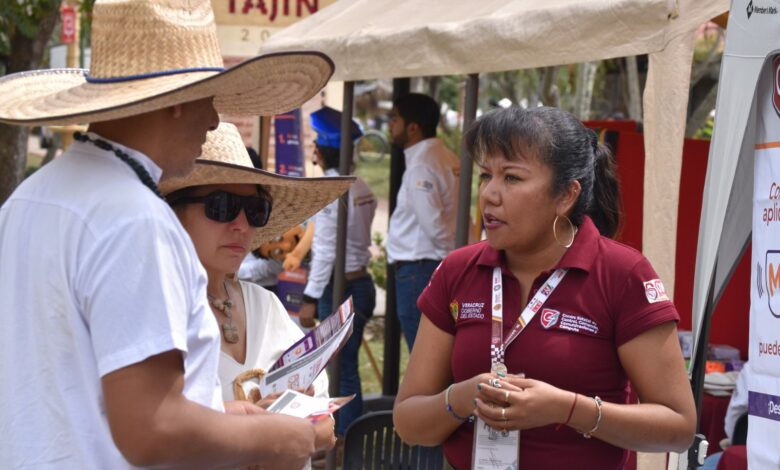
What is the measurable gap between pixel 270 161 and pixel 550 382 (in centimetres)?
734

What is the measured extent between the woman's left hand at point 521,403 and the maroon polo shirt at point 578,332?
0.40 feet

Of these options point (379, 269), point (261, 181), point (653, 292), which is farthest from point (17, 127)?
point (653, 292)

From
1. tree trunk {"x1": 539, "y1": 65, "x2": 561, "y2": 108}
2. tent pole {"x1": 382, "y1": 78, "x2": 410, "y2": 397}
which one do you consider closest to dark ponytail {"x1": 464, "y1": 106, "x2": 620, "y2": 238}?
tent pole {"x1": 382, "y1": 78, "x2": 410, "y2": 397}

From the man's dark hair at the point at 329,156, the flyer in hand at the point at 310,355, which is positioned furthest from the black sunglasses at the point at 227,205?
the man's dark hair at the point at 329,156

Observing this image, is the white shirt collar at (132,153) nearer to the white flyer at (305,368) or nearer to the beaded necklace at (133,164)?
the beaded necklace at (133,164)

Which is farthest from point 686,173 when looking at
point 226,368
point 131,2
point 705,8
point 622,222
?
point 131,2

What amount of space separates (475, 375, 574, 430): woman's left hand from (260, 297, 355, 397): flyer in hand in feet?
1.14

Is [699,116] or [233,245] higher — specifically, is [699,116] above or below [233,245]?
above

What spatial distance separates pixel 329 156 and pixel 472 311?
4489 mm

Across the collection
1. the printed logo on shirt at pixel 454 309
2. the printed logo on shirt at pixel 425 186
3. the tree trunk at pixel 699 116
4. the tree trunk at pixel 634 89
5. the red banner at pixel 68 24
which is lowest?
the printed logo on shirt at pixel 454 309

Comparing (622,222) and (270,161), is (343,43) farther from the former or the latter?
(270,161)

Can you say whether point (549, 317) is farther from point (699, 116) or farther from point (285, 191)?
point (699, 116)

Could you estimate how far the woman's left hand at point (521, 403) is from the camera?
92.7 inches

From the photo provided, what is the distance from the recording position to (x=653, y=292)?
98.9 inches
